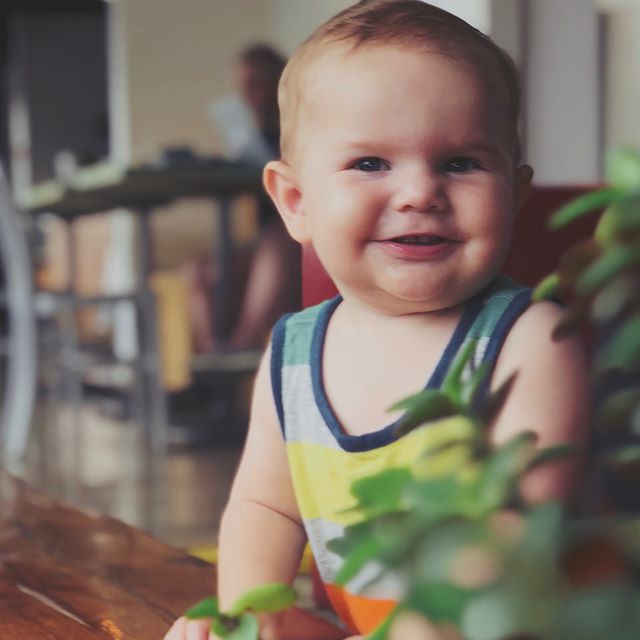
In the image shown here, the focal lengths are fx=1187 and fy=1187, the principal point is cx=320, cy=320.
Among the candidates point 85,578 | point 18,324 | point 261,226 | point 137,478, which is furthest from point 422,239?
point 261,226

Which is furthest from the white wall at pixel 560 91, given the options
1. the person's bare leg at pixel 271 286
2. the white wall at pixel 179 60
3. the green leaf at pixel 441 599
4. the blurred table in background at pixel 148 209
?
the white wall at pixel 179 60

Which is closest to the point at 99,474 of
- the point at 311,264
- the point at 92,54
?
the point at 311,264

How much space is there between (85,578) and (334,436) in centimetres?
50

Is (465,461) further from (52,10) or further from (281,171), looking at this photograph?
(52,10)

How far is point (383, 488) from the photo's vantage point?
0.48 meters

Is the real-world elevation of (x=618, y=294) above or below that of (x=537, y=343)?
above

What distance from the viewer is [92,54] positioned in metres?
12.3

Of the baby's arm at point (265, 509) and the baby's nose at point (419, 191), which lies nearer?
the baby's nose at point (419, 191)

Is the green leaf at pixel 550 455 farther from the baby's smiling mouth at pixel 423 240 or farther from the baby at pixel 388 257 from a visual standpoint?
the baby's smiling mouth at pixel 423 240

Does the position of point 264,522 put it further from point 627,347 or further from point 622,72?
point 622,72

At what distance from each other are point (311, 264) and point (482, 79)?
17.1 inches

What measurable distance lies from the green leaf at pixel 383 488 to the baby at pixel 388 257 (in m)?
0.31

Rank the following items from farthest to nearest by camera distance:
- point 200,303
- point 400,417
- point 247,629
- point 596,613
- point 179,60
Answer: point 179,60, point 200,303, point 400,417, point 247,629, point 596,613

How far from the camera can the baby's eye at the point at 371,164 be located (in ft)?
2.91
